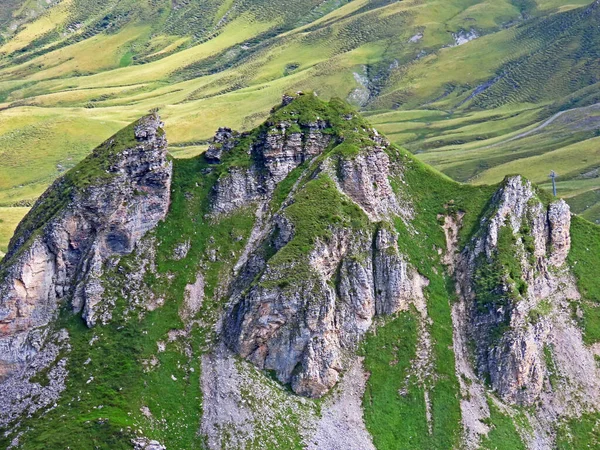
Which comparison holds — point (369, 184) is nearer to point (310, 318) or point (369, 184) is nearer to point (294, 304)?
point (294, 304)

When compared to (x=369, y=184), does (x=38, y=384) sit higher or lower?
lower

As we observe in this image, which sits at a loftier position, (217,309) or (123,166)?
(123,166)

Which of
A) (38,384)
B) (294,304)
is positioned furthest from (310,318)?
(38,384)

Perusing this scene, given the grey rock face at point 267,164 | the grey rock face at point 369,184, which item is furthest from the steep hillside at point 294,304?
the grey rock face at point 369,184

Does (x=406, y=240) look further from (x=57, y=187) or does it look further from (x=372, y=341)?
(x=57, y=187)

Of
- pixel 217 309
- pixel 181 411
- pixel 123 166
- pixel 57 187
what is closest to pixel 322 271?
pixel 217 309

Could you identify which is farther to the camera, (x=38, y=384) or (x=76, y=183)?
(x=76, y=183)

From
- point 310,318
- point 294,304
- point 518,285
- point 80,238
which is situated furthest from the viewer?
point 80,238

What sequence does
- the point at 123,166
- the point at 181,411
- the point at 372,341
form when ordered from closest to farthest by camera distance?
1. the point at 181,411
2. the point at 372,341
3. the point at 123,166
